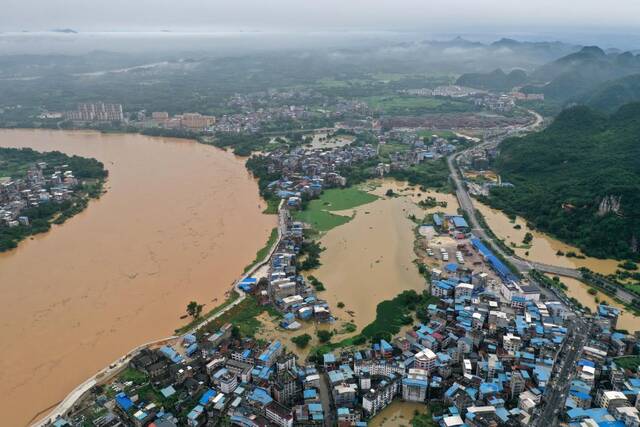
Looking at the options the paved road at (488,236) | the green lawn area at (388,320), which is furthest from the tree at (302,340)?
the paved road at (488,236)

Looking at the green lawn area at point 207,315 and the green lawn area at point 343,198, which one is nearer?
the green lawn area at point 207,315

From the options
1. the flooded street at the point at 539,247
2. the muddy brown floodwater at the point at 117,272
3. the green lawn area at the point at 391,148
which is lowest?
the muddy brown floodwater at the point at 117,272

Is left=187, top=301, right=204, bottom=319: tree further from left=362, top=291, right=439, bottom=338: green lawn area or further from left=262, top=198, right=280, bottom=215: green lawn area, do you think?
left=262, top=198, right=280, bottom=215: green lawn area

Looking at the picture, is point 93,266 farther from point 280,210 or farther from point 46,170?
point 46,170

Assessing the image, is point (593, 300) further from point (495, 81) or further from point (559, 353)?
point (495, 81)

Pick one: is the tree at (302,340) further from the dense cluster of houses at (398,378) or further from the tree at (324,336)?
the dense cluster of houses at (398,378)

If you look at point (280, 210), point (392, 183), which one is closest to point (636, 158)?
point (392, 183)
